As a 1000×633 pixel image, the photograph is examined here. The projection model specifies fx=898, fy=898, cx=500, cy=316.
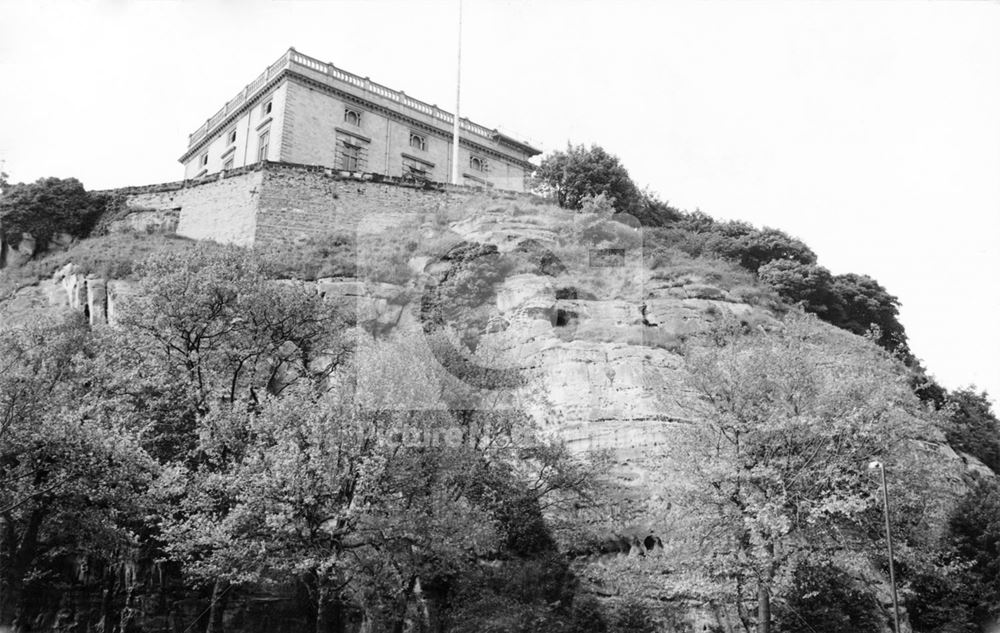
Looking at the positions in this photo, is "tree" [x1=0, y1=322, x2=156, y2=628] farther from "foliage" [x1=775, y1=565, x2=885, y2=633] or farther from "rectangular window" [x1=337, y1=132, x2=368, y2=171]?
"rectangular window" [x1=337, y1=132, x2=368, y2=171]

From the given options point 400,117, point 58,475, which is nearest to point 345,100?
point 400,117

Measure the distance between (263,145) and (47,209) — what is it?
1284cm

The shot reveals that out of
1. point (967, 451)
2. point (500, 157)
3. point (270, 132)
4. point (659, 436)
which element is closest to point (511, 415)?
point (659, 436)

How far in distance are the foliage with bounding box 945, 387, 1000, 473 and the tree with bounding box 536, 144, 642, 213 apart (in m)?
19.7

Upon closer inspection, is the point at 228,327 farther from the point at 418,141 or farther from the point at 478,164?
the point at 478,164

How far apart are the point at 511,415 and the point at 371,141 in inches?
1267

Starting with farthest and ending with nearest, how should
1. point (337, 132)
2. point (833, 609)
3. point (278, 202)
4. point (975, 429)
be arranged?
point (337, 132) < point (278, 202) < point (975, 429) < point (833, 609)

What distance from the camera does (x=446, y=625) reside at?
85.6 feet

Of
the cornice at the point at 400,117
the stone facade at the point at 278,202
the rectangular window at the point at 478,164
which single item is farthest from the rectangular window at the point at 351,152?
the rectangular window at the point at 478,164

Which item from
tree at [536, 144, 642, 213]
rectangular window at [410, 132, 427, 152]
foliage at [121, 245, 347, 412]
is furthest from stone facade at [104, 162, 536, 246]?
foliage at [121, 245, 347, 412]

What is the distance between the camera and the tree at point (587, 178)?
5016cm

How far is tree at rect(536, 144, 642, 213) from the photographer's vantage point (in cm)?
5016

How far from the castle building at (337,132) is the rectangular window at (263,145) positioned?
0.07m

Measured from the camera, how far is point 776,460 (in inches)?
993
